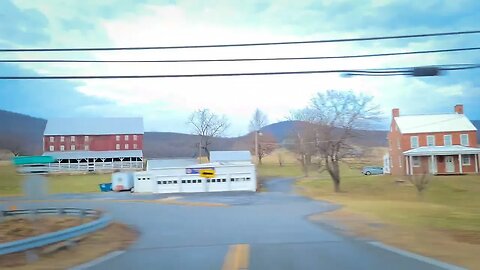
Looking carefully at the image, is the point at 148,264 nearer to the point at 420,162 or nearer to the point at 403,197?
the point at 403,197

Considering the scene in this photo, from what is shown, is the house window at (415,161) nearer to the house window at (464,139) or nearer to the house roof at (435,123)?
the house roof at (435,123)

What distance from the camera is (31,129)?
97.6 feet

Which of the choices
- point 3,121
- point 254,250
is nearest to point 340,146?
point 3,121

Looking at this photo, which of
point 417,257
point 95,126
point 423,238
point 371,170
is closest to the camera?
point 417,257

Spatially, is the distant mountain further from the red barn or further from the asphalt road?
the asphalt road

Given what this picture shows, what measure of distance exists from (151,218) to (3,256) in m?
11.2

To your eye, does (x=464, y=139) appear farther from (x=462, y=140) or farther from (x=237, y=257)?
(x=237, y=257)

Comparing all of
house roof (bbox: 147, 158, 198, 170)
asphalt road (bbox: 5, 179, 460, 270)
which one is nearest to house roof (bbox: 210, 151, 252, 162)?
house roof (bbox: 147, 158, 198, 170)

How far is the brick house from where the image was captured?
52.9 metres

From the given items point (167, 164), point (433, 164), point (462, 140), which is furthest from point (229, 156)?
point (462, 140)

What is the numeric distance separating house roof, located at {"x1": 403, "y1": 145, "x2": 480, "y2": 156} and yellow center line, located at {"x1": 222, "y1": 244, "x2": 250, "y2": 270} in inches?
1768

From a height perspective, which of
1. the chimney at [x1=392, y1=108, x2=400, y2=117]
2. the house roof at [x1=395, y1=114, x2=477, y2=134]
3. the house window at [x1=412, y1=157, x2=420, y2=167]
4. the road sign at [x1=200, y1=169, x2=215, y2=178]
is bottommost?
the road sign at [x1=200, y1=169, x2=215, y2=178]

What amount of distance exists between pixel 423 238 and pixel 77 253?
8.56 metres

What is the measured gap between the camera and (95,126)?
2830 inches
